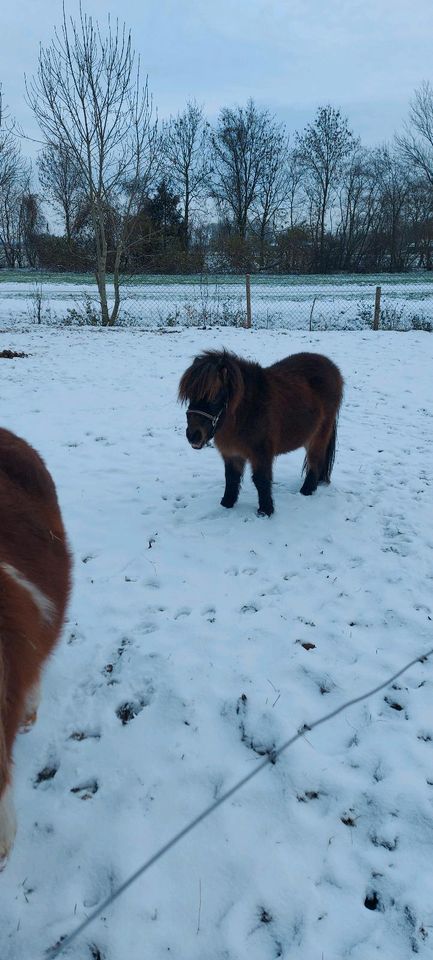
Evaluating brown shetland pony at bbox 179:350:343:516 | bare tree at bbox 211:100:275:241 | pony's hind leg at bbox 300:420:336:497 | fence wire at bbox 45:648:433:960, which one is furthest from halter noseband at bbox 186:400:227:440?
bare tree at bbox 211:100:275:241

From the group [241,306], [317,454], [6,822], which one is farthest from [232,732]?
[241,306]

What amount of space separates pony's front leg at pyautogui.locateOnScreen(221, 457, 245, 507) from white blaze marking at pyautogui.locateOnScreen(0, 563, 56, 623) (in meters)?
2.36

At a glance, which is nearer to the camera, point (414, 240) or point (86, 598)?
point (86, 598)

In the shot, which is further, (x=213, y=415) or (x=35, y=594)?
(x=213, y=415)

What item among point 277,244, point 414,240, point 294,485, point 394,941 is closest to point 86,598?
point 394,941

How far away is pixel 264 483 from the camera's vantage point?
3848mm

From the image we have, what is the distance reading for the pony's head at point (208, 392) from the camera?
3.31m

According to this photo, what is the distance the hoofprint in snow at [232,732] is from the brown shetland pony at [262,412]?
31 centimetres

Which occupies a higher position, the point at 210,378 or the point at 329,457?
the point at 210,378

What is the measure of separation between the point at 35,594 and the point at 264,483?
8.27 ft

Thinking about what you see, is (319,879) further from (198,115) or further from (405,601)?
(198,115)

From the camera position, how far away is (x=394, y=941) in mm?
1422

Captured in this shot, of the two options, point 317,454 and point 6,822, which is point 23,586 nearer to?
point 6,822

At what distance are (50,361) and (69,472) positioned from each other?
5.46m
